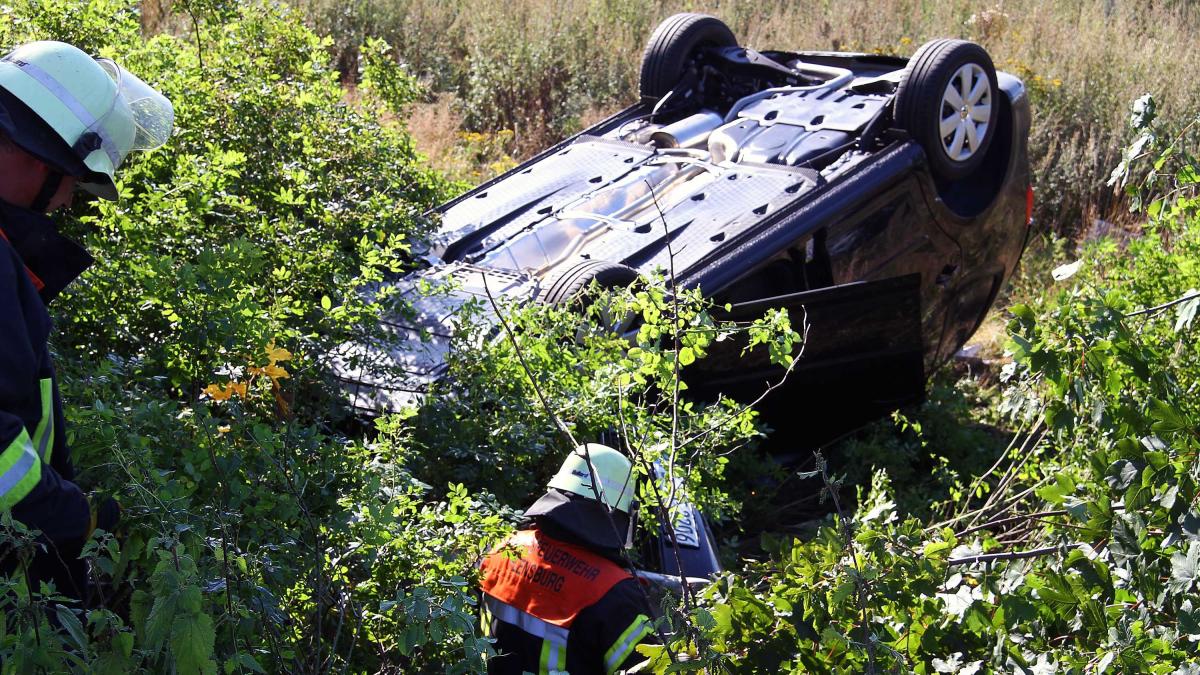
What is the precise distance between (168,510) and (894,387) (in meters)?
3.84

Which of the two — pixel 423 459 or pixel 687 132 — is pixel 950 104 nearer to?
pixel 687 132

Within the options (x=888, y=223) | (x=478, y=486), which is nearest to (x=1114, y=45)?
(x=888, y=223)

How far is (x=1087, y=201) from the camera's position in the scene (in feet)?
31.0

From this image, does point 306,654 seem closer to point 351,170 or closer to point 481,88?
point 351,170

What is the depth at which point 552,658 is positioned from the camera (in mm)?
3000

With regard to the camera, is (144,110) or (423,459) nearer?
(144,110)

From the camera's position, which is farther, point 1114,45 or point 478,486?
point 1114,45

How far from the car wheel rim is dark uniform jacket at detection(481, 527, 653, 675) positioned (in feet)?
12.0

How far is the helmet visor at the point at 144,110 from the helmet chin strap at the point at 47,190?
30 cm

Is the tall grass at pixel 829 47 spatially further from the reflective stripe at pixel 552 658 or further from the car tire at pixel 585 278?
the reflective stripe at pixel 552 658

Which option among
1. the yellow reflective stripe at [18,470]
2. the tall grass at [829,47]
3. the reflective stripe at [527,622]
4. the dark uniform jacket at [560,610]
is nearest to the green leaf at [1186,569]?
the dark uniform jacket at [560,610]

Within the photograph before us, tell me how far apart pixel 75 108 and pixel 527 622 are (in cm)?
164

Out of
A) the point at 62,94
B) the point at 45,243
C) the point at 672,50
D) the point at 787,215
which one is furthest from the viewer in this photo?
the point at 672,50

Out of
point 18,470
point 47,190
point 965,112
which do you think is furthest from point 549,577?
point 965,112
